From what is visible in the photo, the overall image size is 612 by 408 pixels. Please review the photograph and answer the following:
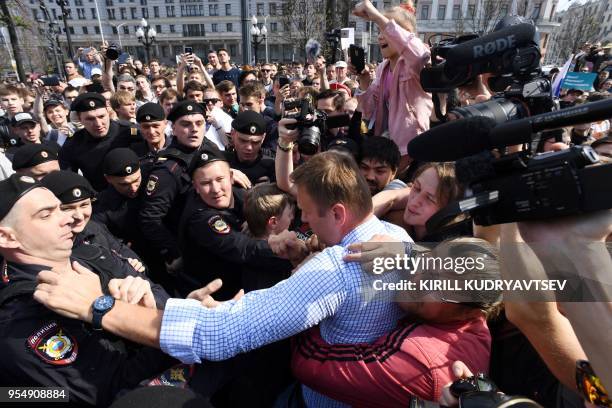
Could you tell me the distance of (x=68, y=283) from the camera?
1.44 m

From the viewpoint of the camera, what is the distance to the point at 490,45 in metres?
1.43

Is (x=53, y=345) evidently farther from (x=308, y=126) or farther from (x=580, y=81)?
(x=580, y=81)

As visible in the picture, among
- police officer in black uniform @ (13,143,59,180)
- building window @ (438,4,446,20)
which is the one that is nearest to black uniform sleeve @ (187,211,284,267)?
police officer in black uniform @ (13,143,59,180)

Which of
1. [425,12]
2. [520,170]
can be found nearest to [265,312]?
[520,170]

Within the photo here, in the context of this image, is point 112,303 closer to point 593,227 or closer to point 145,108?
point 593,227

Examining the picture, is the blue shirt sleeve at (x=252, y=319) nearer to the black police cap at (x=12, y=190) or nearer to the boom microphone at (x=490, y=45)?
the boom microphone at (x=490, y=45)

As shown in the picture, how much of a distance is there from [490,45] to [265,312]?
137 centimetres

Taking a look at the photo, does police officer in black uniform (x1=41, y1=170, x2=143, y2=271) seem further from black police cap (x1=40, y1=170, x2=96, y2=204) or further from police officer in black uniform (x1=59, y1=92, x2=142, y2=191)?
police officer in black uniform (x1=59, y1=92, x2=142, y2=191)

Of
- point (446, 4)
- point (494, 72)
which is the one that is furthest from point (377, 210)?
point (446, 4)

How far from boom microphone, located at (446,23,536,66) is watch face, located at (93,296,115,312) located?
167 centimetres

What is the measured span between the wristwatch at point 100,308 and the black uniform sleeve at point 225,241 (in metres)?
1.11

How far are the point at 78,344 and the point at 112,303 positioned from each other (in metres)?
0.29

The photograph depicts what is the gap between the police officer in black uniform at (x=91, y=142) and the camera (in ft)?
13.8

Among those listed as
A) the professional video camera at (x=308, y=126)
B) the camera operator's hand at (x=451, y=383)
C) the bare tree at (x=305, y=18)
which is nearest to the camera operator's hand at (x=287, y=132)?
the professional video camera at (x=308, y=126)
